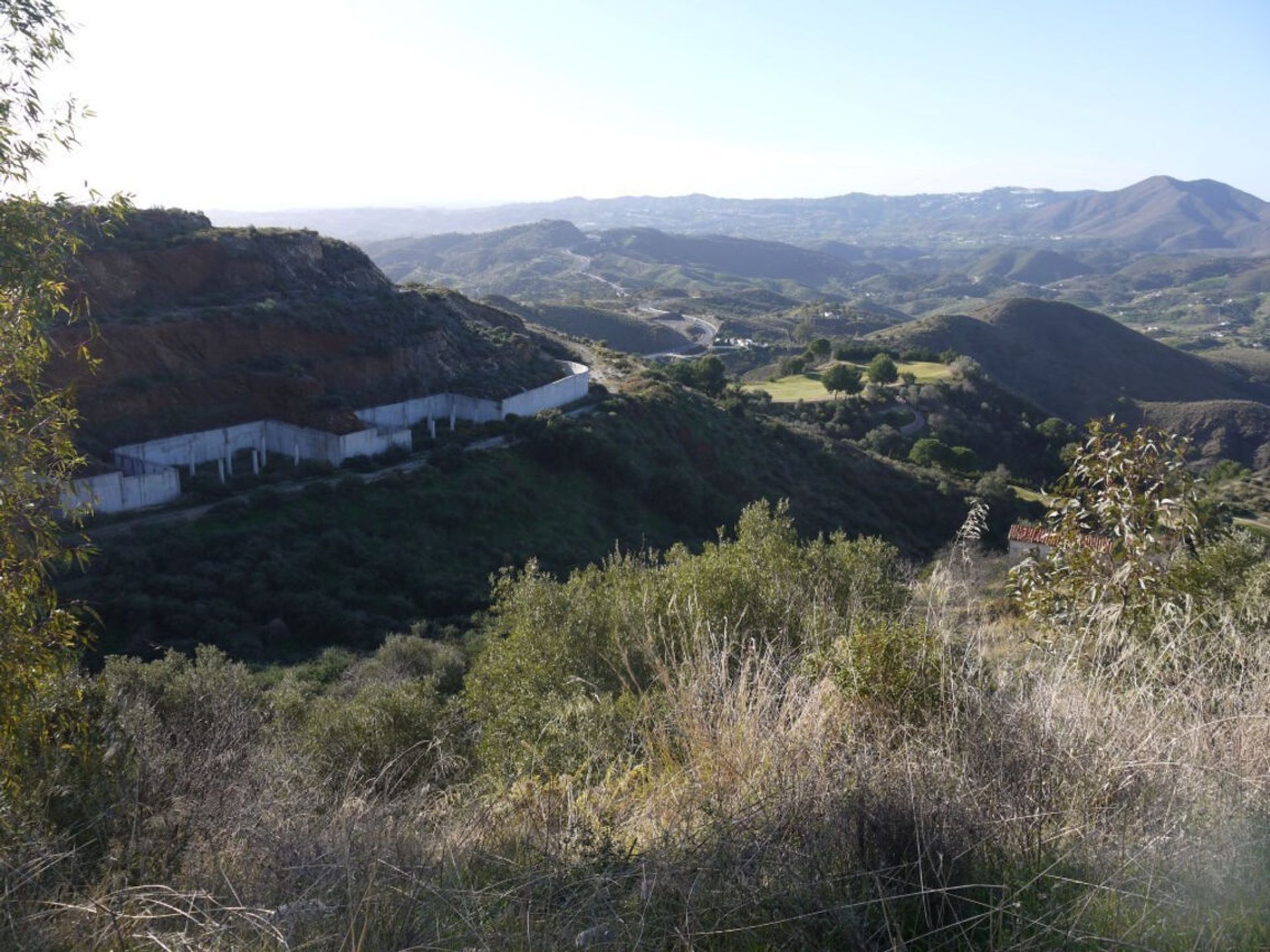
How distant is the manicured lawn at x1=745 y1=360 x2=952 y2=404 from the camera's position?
153ft

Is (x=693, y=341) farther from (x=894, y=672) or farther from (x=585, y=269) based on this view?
(x=585, y=269)

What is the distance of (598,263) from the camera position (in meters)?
158

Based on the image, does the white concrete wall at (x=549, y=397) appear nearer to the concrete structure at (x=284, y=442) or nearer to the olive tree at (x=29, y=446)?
the concrete structure at (x=284, y=442)

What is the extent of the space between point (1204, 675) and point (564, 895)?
3435mm

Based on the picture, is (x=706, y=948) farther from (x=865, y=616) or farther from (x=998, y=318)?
(x=998, y=318)

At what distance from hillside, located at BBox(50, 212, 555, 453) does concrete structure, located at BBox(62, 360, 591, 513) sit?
0.66 meters

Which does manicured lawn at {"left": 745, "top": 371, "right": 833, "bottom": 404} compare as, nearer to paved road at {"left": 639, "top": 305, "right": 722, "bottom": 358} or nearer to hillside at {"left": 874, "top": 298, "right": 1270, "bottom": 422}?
paved road at {"left": 639, "top": 305, "right": 722, "bottom": 358}

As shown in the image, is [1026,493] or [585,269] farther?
[585,269]

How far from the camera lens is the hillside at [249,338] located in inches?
984

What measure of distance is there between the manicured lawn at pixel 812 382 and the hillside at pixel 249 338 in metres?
14.7

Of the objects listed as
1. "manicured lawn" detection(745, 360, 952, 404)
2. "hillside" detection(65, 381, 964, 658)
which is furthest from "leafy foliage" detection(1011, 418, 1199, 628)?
"manicured lawn" detection(745, 360, 952, 404)

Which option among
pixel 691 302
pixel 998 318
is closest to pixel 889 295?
pixel 691 302

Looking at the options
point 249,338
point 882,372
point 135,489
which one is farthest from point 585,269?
point 135,489

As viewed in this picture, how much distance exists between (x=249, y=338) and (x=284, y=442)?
4.17 metres
